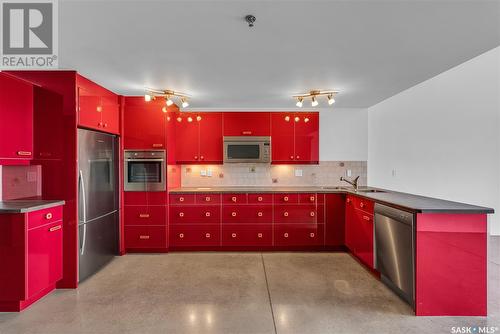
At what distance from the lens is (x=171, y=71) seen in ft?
9.30

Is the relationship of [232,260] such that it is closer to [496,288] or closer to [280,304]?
[280,304]

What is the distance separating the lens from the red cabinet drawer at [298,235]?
4004 mm

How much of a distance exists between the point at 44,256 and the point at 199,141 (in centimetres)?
260

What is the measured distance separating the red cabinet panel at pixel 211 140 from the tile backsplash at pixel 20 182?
224 centimetres

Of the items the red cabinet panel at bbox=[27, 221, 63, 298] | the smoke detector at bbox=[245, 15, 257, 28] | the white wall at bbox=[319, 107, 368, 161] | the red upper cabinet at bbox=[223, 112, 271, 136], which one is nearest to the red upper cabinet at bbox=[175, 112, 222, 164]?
the red upper cabinet at bbox=[223, 112, 271, 136]

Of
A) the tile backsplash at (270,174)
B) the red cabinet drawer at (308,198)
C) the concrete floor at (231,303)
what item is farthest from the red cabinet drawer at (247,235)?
the tile backsplash at (270,174)

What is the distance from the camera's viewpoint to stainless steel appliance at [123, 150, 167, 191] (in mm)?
3879

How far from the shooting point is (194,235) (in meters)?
4.00

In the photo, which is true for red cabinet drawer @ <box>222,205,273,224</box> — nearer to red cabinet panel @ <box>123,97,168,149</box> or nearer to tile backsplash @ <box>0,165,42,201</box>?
red cabinet panel @ <box>123,97,168,149</box>

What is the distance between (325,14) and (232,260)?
311 centimetres

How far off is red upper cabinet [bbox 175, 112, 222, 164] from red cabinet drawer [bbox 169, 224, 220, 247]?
1133 millimetres

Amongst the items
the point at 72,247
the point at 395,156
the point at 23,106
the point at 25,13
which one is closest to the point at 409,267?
the point at 395,156

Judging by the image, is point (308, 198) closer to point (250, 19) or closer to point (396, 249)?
point (396, 249)

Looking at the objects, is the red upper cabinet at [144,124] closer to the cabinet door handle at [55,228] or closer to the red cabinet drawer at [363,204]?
the cabinet door handle at [55,228]
